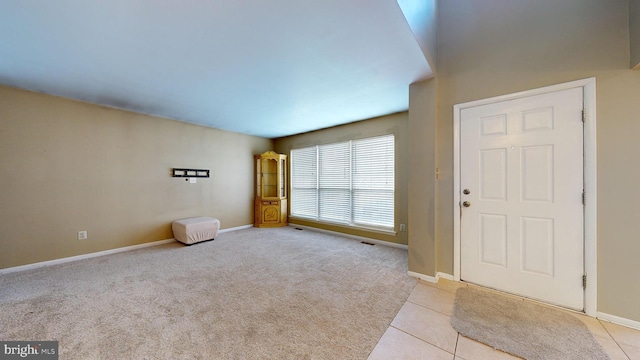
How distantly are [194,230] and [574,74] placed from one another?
17.6 feet

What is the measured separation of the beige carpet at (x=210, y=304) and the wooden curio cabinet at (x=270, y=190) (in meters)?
2.09

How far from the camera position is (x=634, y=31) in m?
1.68

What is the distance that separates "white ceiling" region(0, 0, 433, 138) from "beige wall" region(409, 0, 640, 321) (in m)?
0.57

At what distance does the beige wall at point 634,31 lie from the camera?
5.37ft

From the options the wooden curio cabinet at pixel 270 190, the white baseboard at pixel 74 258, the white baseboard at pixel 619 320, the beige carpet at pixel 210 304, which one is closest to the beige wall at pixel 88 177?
the white baseboard at pixel 74 258

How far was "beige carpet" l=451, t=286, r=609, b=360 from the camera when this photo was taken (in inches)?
58.4


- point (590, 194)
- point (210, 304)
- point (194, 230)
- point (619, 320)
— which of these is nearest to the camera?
point (619, 320)

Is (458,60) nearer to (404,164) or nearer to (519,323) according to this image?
(404,164)

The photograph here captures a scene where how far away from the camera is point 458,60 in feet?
8.14

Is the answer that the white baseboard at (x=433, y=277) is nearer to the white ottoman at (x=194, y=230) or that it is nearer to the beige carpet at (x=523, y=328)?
the beige carpet at (x=523, y=328)

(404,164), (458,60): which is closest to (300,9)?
(458,60)

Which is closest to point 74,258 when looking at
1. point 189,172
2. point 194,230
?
point 194,230

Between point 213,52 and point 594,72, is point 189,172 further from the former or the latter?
point 594,72

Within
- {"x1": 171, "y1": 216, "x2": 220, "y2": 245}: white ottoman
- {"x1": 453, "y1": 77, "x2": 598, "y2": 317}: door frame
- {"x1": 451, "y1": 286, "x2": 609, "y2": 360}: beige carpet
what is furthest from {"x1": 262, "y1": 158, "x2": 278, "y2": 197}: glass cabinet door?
{"x1": 453, "y1": 77, "x2": 598, "y2": 317}: door frame
